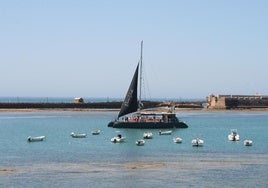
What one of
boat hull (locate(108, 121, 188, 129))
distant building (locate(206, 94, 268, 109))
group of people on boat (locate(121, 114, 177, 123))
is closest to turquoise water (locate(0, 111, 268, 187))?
boat hull (locate(108, 121, 188, 129))

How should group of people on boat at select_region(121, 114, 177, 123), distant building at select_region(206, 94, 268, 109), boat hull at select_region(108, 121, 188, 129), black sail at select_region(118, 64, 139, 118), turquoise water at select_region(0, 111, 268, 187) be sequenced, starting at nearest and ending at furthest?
turquoise water at select_region(0, 111, 268, 187) < boat hull at select_region(108, 121, 188, 129) < black sail at select_region(118, 64, 139, 118) < group of people on boat at select_region(121, 114, 177, 123) < distant building at select_region(206, 94, 268, 109)

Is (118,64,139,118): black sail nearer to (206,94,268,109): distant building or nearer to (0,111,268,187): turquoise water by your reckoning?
(0,111,268,187): turquoise water

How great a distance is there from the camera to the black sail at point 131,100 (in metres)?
86.2

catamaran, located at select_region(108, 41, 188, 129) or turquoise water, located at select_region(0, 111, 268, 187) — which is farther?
catamaran, located at select_region(108, 41, 188, 129)

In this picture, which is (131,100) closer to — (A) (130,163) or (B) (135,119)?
(B) (135,119)

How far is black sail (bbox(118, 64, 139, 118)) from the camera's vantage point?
3393 inches

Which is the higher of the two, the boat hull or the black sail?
the black sail

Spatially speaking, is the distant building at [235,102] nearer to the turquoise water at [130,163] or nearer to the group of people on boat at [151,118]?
the group of people on boat at [151,118]

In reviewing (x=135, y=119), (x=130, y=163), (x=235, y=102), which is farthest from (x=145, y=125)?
(x=235, y=102)

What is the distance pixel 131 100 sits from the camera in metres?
86.2

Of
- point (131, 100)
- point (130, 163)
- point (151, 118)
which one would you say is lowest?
point (130, 163)

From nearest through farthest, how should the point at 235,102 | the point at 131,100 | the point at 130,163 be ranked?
1. the point at 130,163
2. the point at 131,100
3. the point at 235,102

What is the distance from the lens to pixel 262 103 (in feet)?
574

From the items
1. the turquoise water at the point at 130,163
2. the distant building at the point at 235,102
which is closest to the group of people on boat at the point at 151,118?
the turquoise water at the point at 130,163
